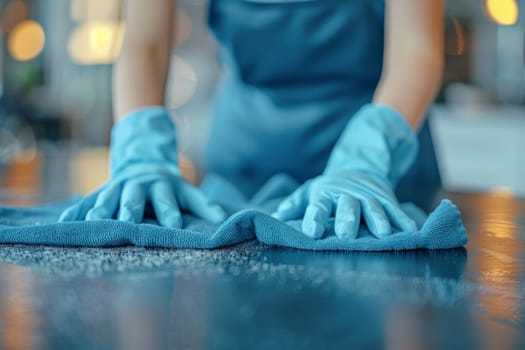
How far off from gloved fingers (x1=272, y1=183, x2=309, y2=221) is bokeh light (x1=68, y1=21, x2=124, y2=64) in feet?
17.8

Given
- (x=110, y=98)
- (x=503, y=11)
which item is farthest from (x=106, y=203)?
(x=110, y=98)

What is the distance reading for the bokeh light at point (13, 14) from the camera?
266 inches

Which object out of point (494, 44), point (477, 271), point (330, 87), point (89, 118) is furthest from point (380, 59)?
point (89, 118)

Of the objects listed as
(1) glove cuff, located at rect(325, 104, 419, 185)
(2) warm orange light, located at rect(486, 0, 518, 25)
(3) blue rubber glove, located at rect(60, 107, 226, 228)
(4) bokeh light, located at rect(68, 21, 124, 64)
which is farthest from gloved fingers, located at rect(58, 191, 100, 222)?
(4) bokeh light, located at rect(68, 21, 124, 64)

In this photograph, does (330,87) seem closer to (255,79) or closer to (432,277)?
(255,79)

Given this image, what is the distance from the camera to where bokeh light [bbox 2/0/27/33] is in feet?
22.2

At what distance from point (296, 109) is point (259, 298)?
92 cm

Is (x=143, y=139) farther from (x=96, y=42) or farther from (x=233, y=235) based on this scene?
(x=96, y=42)

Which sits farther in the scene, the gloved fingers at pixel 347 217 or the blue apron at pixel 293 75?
the blue apron at pixel 293 75

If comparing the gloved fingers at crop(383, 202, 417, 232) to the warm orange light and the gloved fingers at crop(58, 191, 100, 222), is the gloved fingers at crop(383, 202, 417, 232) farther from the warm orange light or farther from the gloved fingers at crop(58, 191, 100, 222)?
the warm orange light

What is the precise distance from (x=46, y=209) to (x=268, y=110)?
596 mm

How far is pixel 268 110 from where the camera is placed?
1396 mm

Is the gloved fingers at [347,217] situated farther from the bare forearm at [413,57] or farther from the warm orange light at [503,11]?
the warm orange light at [503,11]

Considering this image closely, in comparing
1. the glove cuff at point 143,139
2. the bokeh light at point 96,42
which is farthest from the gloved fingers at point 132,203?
the bokeh light at point 96,42
